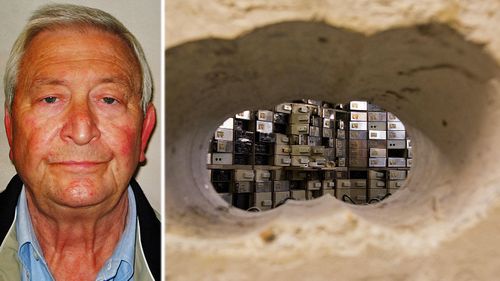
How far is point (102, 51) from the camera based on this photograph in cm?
84

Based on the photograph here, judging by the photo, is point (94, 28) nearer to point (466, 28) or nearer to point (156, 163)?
point (156, 163)

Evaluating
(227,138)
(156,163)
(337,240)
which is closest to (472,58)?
(337,240)

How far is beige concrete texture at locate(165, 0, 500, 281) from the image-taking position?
0.75 m

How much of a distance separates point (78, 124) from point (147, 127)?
0.12 m

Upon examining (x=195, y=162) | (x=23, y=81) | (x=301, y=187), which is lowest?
(x=301, y=187)

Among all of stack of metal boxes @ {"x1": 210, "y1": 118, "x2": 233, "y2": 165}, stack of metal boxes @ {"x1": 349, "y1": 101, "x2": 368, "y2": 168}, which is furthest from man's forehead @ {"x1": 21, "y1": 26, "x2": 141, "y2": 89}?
stack of metal boxes @ {"x1": 349, "y1": 101, "x2": 368, "y2": 168}

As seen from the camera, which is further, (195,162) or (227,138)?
(227,138)

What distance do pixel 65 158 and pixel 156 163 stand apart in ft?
0.51

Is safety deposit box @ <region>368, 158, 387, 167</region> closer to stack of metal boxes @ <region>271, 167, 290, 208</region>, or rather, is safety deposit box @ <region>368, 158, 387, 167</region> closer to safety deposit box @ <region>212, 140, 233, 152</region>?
stack of metal boxes @ <region>271, 167, 290, 208</region>

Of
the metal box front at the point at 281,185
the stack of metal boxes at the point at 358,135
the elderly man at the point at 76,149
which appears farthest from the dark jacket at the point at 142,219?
the stack of metal boxes at the point at 358,135

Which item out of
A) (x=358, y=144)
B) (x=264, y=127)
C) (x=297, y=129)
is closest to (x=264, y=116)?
(x=264, y=127)

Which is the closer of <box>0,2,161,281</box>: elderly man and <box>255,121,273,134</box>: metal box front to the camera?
<box>0,2,161,281</box>: elderly man

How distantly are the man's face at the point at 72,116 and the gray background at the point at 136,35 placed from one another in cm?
3

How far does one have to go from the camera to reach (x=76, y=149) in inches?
32.3
